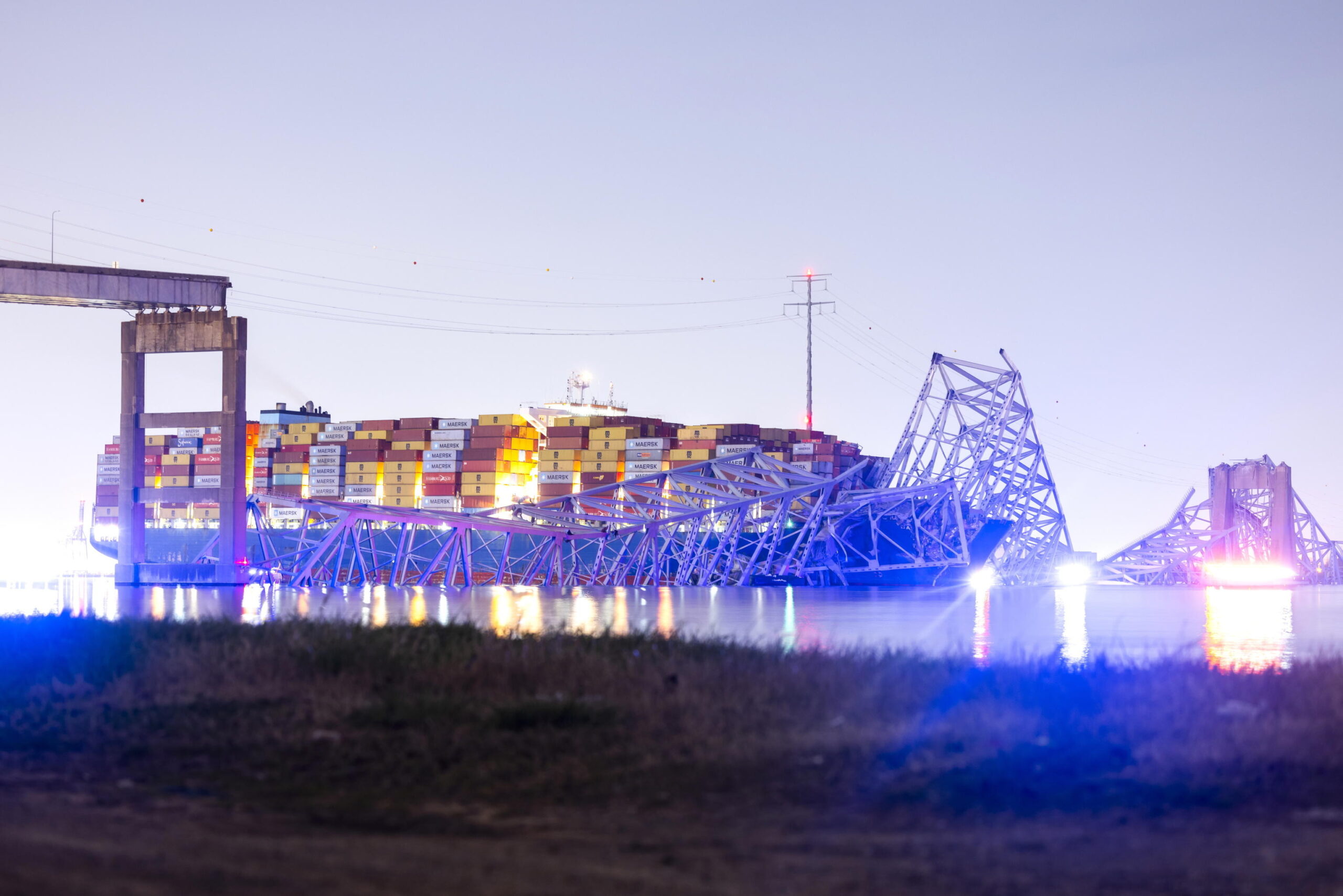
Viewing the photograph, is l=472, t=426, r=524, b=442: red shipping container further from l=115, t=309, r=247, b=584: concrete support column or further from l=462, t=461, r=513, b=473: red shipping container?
l=115, t=309, r=247, b=584: concrete support column

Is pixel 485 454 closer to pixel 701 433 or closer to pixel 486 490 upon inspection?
pixel 486 490

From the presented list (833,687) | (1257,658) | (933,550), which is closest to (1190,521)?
(933,550)

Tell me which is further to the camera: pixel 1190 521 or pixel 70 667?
pixel 1190 521

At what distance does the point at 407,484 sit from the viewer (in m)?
147

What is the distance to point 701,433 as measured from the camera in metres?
147

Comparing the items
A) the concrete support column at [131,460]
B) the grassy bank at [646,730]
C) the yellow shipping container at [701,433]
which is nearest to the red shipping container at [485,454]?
the yellow shipping container at [701,433]

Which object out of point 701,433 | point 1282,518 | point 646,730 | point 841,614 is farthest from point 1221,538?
point 646,730

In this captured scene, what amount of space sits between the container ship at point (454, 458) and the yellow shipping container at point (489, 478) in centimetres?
12

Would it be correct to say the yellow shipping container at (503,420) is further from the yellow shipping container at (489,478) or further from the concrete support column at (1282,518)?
the concrete support column at (1282,518)

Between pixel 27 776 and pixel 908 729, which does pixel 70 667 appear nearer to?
pixel 27 776

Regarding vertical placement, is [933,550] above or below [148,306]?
below

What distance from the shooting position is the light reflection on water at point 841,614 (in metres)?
32.0

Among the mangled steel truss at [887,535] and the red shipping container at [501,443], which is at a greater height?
the red shipping container at [501,443]

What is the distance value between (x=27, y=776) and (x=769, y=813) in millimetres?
6848
